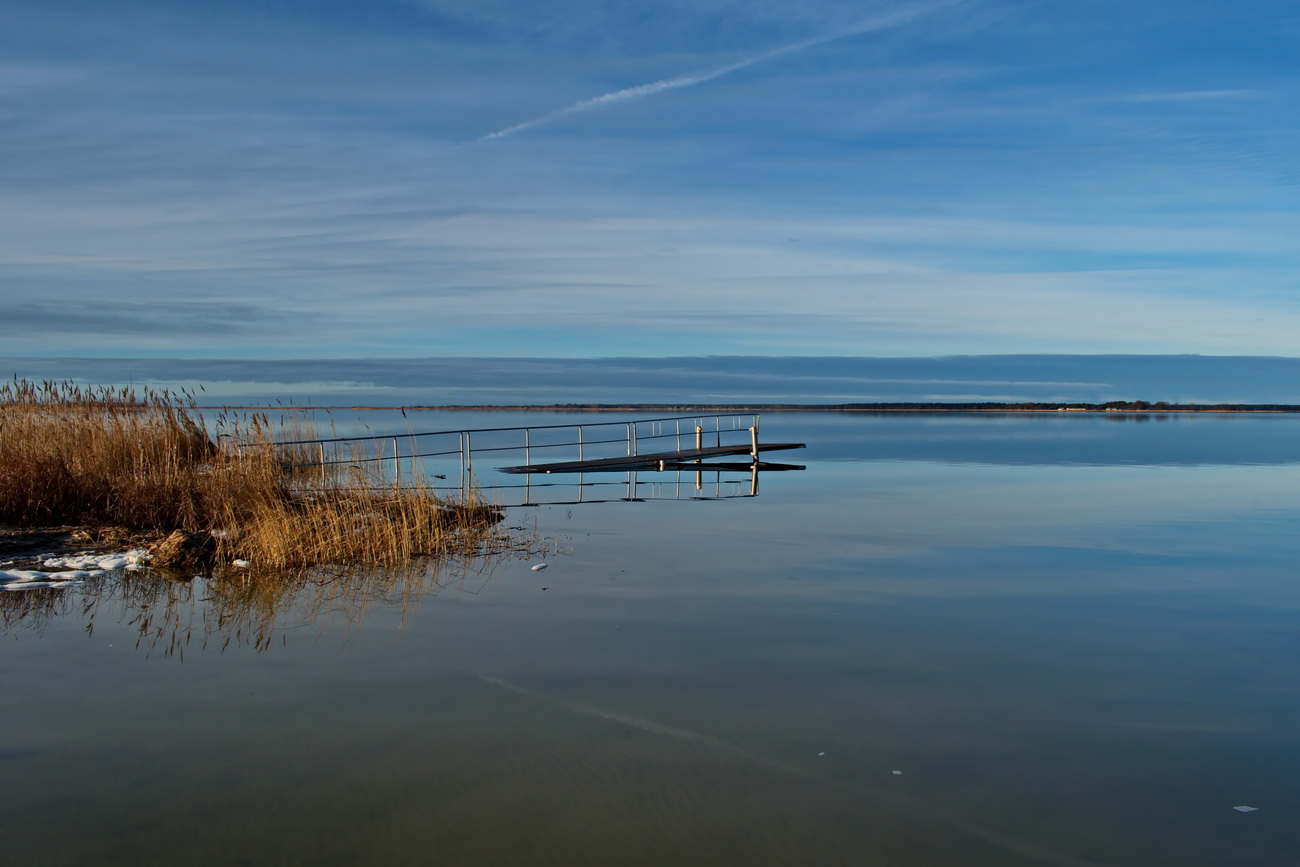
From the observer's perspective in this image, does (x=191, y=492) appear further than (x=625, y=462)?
No

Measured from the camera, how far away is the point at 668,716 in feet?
17.8

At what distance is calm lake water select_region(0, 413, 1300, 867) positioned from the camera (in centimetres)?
399

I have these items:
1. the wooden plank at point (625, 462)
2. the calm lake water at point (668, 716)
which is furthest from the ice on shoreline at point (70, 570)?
the wooden plank at point (625, 462)

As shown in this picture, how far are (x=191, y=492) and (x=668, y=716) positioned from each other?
781 cm

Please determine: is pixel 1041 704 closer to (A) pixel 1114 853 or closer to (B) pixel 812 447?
(A) pixel 1114 853

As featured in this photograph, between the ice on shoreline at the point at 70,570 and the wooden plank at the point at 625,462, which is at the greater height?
the ice on shoreline at the point at 70,570

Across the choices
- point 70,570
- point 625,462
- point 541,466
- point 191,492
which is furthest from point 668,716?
point 625,462

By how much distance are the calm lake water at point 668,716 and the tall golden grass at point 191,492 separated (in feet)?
3.55

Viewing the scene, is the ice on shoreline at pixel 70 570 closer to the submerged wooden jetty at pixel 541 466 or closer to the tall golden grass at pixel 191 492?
the tall golden grass at pixel 191 492

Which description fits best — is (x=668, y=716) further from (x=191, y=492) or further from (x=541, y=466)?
(x=541, y=466)

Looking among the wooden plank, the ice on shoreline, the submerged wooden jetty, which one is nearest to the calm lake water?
the ice on shoreline

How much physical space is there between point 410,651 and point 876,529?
8.74 meters

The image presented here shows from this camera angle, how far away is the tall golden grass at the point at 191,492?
1027 cm

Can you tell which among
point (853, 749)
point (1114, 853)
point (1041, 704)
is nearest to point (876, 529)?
point (1041, 704)
